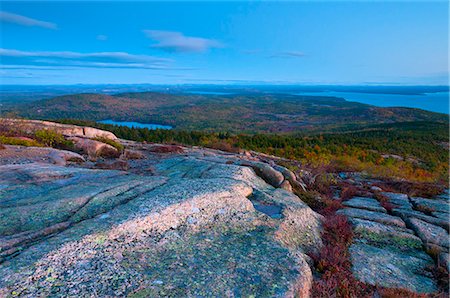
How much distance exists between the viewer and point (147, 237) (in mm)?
6191

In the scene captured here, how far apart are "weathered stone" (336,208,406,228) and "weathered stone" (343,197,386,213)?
25.9 inches

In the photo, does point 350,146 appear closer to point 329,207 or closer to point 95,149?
point 329,207

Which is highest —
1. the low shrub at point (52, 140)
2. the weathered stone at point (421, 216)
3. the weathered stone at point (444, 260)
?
the low shrub at point (52, 140)

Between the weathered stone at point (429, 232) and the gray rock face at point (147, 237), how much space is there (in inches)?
143

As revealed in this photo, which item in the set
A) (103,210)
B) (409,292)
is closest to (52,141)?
(103,210)

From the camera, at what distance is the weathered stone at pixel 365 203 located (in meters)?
11.5

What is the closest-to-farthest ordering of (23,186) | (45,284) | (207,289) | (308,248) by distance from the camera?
(45,284)
(207,289)
(308,248)
(23,186)

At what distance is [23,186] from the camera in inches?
339

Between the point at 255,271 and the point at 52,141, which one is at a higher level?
the point at 52,141

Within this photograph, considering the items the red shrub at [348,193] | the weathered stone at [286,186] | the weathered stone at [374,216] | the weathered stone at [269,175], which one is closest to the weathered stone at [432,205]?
the red shrub at [348,193]

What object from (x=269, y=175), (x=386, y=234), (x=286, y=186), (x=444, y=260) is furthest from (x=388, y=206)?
(x=269, y=175)

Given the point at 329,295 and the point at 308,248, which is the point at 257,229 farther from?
the point at 329,295

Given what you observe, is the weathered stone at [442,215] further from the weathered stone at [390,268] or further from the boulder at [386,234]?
the weathered stone at [390,268]

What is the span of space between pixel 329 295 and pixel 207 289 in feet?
7.87
